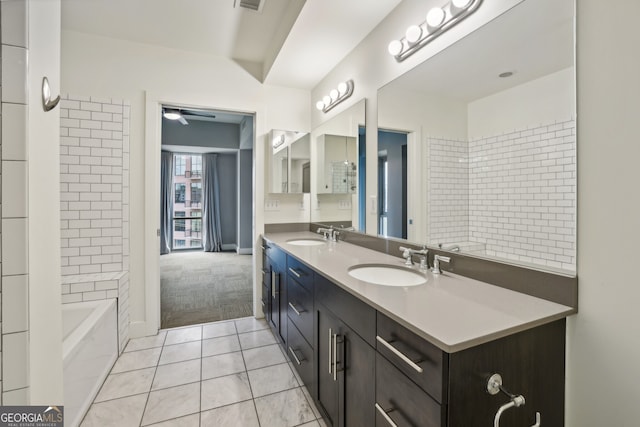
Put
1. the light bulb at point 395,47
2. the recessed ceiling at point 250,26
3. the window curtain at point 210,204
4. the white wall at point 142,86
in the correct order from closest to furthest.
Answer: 1. the light bulb at point 395,47
2. the recessed ceiling at point 250,26
3. the white wall at point 142,86
4. the window curtain at point 210,204

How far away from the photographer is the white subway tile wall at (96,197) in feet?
7.45

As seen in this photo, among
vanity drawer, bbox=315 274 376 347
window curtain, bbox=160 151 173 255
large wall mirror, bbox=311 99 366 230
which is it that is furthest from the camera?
window curtain, bbox=160 151 173 255

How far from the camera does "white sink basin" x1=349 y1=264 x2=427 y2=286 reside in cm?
149

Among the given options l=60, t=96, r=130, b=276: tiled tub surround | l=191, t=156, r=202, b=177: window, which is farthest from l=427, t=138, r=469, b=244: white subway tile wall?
l=191, t=156, r=202, b=177: window

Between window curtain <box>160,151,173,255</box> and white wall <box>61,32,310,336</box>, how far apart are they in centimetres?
404

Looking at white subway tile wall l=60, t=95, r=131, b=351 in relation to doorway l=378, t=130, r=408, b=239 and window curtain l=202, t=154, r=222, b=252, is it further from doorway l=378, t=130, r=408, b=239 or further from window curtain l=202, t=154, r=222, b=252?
window curtain l=202, t=154, r=222, b=252

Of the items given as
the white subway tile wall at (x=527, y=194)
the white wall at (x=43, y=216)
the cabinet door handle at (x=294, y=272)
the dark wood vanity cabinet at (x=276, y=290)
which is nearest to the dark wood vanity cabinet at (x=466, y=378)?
the white subway tile wall at (x=527, y=194)

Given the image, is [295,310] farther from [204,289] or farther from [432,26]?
[204,289]

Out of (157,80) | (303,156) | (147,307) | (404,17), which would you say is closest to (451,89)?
(404,17)

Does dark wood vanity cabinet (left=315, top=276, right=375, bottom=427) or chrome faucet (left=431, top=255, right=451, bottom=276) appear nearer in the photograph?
dark wood vanity cabinet (left=315, top=276, right=375, bottom=427)

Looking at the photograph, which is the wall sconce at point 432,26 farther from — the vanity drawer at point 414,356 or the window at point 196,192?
the window at point 196,192

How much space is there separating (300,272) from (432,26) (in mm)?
1536

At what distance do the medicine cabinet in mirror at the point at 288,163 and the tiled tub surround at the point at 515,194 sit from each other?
5.46ft

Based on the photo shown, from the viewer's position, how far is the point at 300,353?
1794 mm
